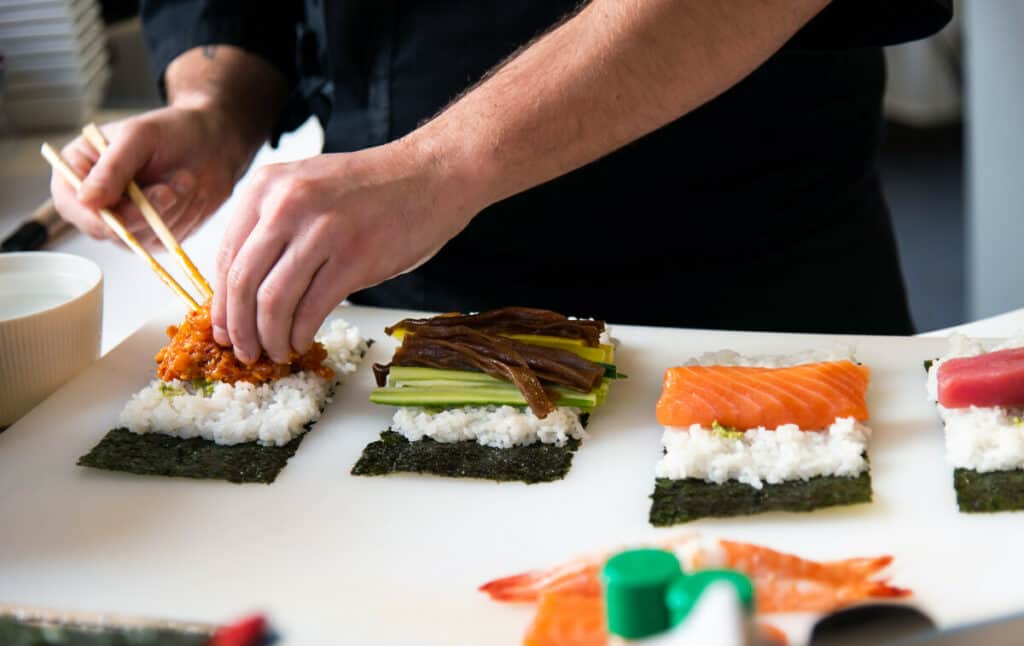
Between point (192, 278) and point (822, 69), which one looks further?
point (822, 69)

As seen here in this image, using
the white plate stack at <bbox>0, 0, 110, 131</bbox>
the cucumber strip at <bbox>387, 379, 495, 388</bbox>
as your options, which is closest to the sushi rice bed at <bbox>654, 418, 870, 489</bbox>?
the cucumber strip at <bbox>387, 379, 495, 388</bbox>

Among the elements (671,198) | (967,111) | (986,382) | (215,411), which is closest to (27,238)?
(215,411)

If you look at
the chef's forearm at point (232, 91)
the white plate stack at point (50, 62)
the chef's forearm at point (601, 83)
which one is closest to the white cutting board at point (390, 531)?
the chef's forearm at point (601, 83)

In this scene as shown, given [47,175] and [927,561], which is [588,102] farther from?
[47,175]

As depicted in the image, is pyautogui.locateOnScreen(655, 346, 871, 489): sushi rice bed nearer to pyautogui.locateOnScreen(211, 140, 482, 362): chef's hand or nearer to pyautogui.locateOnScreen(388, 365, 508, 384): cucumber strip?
pyautogui.locateOnScreen(388, 365, 508, 384): cucumber strip

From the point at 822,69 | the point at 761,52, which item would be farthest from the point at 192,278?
the point at 822,69

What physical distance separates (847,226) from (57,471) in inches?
57.7

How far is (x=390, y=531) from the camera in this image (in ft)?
4.86

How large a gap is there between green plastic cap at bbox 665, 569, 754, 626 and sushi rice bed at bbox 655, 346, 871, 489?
0.49m

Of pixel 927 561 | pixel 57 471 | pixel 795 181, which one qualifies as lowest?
pixel 927 561

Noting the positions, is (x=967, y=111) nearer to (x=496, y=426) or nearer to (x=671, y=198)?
(x=671, y=198)

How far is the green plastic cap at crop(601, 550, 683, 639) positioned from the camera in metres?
1.04

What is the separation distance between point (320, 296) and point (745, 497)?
25.1 inches

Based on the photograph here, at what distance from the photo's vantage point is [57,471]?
1.68 meters
